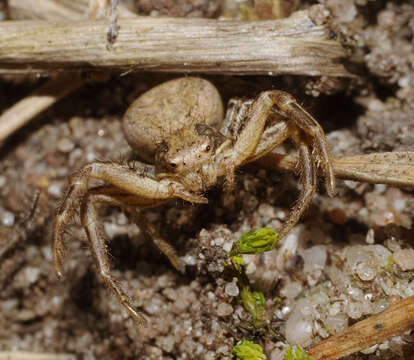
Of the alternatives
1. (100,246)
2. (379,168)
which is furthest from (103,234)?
(379,168)

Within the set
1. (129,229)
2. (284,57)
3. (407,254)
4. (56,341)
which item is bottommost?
(56,341)

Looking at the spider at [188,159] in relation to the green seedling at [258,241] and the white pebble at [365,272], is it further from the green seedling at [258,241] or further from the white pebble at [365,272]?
the white pebble at [365,272]

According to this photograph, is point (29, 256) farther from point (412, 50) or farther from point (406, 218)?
point (412, 50)

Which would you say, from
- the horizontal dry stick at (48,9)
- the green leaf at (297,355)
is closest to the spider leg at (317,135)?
the green leaf at (297,355)

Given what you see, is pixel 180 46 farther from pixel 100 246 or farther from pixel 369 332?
pixel 369 332

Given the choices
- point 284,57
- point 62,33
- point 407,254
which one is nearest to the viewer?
point 407,254

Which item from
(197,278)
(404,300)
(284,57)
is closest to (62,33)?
(284,57)

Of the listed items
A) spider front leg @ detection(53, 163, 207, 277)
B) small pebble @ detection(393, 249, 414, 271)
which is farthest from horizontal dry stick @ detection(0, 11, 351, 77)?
small pebble @ detection(393, 249, 414, 271)
